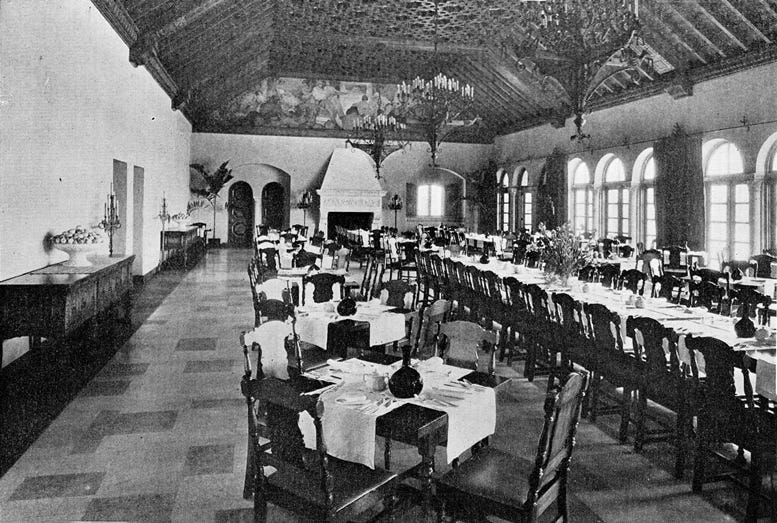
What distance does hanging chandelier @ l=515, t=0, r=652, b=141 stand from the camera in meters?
4.93

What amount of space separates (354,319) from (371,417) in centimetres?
227

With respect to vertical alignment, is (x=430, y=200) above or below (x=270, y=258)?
above

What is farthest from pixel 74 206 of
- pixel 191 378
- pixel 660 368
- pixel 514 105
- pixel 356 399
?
pixel 514 105

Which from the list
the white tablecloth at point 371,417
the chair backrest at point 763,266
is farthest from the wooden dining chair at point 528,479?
the chair backrest at point 763,266

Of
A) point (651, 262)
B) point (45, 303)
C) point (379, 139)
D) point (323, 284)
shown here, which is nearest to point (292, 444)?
point (45, 303)

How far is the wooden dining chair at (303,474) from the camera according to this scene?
249cm

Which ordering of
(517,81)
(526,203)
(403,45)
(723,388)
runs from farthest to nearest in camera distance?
(526,203)
(517,81)
(403,45)
(723,388)

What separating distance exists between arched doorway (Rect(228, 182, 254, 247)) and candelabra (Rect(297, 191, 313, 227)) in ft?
5.70

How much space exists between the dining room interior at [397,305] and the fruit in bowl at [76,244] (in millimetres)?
21

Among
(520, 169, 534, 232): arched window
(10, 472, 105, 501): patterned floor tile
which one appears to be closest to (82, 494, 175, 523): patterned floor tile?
(10, 472, 105, 501): patterned floor tile

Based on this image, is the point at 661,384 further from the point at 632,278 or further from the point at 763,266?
the point at 763,266

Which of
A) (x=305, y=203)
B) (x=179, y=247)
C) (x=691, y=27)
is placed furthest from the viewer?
(x=305, y=203)

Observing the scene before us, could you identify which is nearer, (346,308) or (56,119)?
(346,308)

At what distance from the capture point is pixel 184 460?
3.90 meters
